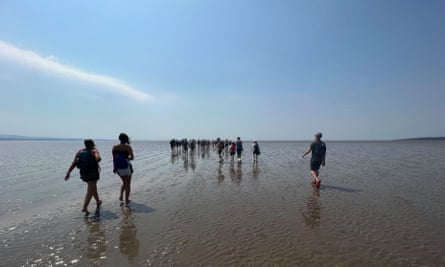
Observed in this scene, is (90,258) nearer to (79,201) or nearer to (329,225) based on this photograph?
(79,201)

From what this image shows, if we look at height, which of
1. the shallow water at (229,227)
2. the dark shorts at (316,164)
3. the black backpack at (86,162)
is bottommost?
the shallow water at (229,227)

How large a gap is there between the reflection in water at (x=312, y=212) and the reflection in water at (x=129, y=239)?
13.7 ft

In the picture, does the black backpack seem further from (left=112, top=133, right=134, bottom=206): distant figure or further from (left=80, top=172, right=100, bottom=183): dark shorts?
(left=112, top=133, right=134, bottom=206): distant figure

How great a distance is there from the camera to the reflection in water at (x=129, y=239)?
3.88 metres

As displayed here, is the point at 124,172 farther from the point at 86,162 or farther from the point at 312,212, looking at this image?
the point at 312,212

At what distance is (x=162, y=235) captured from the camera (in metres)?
4.63

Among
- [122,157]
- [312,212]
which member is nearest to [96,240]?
[122,157]

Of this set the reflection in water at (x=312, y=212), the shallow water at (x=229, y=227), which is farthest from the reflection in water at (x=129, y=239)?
the reflection in water at (x=312, y=212)

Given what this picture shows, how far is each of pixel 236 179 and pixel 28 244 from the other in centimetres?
840

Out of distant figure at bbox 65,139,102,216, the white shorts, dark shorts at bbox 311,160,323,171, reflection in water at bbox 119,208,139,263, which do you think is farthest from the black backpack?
dark shorts at bbox 311,160,323,171

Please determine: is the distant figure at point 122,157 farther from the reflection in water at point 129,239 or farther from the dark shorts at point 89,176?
the reflection in water at point 129,239

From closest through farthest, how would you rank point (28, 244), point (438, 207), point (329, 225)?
point (28, 244) < point (329, 225) < point (438, 207)

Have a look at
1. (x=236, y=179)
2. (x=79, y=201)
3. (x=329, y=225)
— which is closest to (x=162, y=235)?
(x=329, y=225)

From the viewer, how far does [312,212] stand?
6078 millimetres
